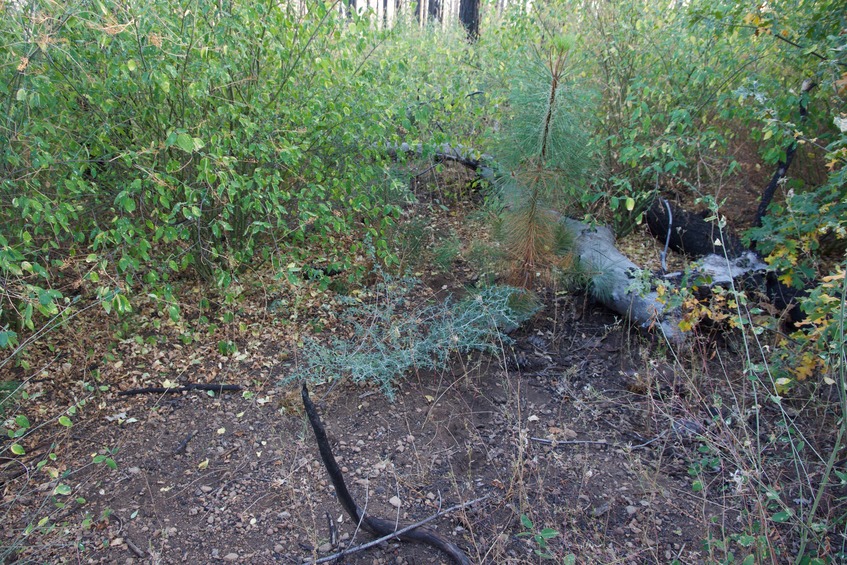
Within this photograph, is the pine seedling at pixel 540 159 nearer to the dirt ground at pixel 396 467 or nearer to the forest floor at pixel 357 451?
the forest floor at pixel 357 451

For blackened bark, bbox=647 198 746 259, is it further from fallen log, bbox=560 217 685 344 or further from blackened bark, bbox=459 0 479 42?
blackened bark, bbox=459 0 479 42

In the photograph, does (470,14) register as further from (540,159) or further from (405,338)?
(405,338)

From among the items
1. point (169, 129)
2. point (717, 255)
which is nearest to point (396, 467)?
point (169, 129)

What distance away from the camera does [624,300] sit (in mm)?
3676

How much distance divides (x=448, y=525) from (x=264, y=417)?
1.24 m

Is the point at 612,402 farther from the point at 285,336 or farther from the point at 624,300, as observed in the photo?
the point at 285,336

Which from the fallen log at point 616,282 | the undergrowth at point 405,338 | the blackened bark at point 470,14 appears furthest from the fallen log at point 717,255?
the blackened bark at point 470,14

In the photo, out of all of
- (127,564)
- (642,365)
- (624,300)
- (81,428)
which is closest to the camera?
(127,564)

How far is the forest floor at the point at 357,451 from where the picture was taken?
2275 millimetres

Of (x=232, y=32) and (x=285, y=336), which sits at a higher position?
(x=232, y=32)

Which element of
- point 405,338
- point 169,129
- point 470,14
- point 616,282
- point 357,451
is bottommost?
point 357,451

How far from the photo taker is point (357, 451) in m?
2.78

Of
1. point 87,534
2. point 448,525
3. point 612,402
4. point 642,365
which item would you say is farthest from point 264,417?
point 642,365

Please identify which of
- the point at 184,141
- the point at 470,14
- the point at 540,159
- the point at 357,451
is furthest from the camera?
the point at 470,14
